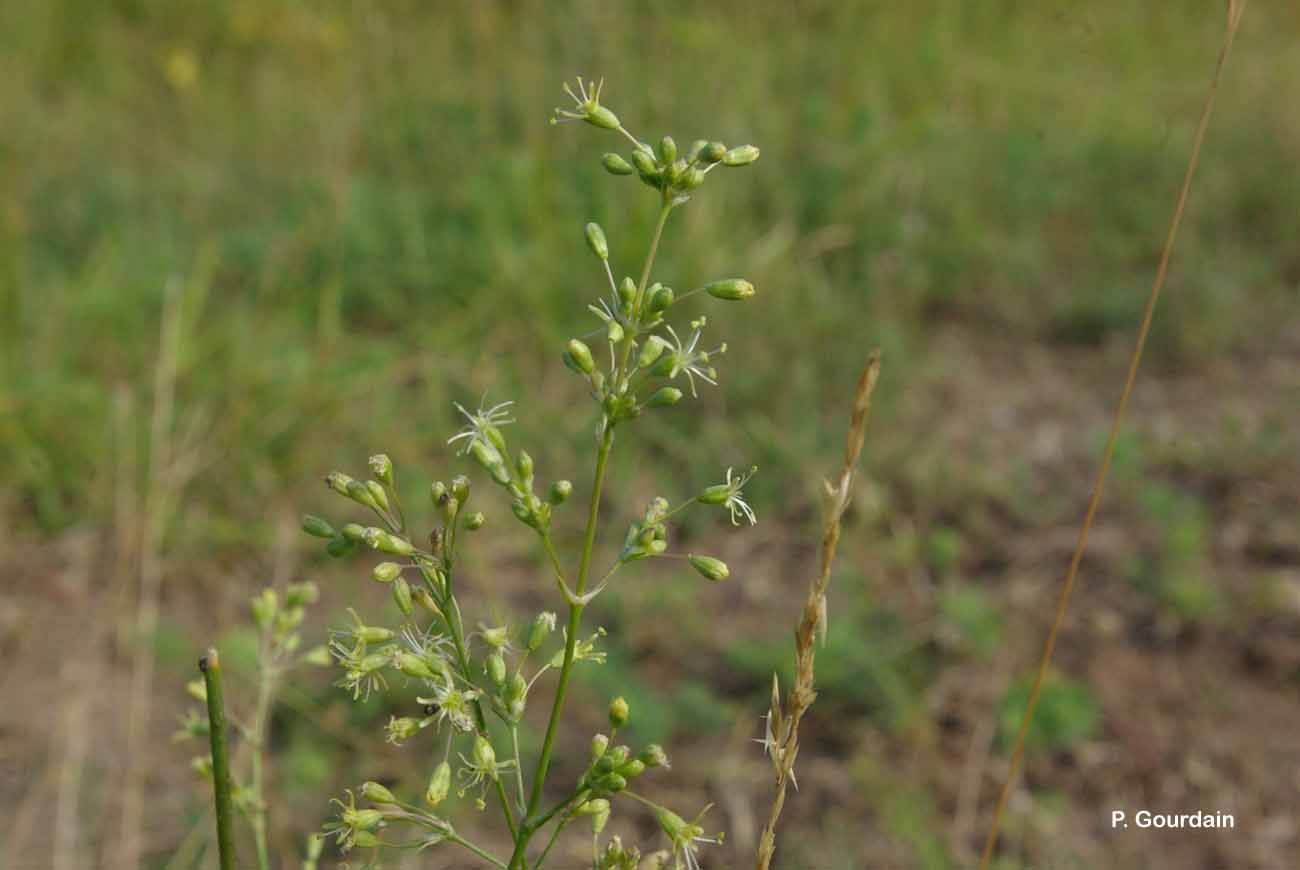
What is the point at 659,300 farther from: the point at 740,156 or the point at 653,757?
the point at 653,757

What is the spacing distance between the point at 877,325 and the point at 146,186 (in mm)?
3249

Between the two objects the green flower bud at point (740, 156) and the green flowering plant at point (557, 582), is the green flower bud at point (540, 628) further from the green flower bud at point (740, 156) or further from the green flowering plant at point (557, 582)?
the green flower bud at point (740, 156)

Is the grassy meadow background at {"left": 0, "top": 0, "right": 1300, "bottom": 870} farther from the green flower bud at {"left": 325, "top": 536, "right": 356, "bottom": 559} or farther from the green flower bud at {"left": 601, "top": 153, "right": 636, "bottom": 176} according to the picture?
the green flower bud at {"left": 601, "top": 153, "right": 636, "bottom": 176}

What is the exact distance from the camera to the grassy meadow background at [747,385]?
9.71 feet

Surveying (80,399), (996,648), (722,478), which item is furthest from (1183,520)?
(80,399)

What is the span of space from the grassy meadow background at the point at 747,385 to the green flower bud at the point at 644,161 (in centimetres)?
199

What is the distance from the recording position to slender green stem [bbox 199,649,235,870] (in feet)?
2.96

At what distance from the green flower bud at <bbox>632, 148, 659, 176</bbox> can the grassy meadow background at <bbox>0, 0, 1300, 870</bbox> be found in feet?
6.54

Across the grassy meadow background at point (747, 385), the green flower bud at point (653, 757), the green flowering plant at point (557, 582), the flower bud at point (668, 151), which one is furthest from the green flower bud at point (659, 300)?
the grassy meadow background at point (747, 385)

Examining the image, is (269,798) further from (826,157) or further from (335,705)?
(826,157)

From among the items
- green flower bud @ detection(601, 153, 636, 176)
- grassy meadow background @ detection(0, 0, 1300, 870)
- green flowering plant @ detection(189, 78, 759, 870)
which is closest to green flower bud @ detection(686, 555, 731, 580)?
green flowering plant @ detection(189, 78, 759, 870)

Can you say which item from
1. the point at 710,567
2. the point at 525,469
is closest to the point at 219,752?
the point at 525,469

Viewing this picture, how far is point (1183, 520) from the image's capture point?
3463 millimetres

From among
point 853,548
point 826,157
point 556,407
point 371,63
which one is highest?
point 371,63
